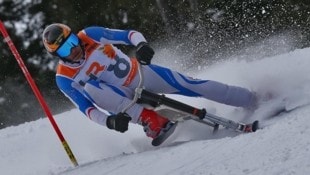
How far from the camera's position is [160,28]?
19.7 meters

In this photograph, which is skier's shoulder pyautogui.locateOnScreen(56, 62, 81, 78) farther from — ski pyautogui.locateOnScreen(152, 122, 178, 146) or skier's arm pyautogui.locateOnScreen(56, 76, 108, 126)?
ski pyautogui.locateOnScreen(152, 122, 178, 146)

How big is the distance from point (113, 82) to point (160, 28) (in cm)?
Result: 1324

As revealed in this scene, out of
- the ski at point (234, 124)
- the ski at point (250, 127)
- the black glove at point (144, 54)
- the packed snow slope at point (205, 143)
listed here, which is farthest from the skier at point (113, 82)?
the ski at point (250, 127)

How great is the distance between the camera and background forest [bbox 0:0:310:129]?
16672 millimetres

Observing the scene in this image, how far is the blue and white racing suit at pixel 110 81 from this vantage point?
21.2ft

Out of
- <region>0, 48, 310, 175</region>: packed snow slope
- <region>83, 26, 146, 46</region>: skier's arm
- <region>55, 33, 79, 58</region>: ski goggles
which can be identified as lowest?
<region>0, 48, 310, 175</region>: packed snow slope

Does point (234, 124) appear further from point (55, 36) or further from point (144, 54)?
point (55, 36)

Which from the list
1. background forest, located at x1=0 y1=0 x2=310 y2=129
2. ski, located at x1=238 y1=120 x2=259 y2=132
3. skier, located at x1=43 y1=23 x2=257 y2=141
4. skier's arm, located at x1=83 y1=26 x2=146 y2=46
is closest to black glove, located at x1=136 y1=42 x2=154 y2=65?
skier, located at x1=43 y1=23 x2=257 y2=141

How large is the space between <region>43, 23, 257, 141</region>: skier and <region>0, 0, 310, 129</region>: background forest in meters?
7.12

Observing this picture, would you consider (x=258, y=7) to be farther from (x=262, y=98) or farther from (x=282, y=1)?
(x=262, y=98)

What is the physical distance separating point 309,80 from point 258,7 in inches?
471

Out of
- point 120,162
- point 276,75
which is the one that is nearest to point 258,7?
point 276,75

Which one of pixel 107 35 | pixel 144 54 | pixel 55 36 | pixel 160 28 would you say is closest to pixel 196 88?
pixel 144 54

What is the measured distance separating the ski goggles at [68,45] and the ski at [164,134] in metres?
1.24
